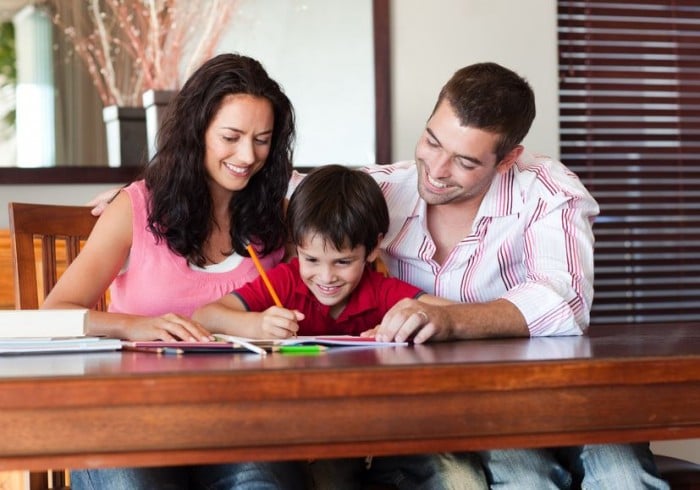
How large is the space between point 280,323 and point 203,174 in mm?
556

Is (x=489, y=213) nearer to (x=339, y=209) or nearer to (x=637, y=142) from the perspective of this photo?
(x=339, y=209)

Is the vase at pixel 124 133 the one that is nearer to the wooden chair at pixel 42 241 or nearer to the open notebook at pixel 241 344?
the wooden chair at pixel 42 241

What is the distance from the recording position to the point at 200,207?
2010mm

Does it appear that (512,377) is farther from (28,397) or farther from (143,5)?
(143,5)

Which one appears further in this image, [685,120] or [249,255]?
[685,120]

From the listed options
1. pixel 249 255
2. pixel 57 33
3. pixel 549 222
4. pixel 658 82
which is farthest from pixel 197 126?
pixel 658 82

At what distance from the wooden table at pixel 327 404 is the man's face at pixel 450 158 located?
0.68m

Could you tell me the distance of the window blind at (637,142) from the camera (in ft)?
10.3

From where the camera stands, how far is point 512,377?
1.17 metres

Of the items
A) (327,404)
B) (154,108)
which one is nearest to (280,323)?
(327,404)

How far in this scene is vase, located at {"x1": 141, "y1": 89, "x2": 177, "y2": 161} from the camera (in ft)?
8.70

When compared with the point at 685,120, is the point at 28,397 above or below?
below

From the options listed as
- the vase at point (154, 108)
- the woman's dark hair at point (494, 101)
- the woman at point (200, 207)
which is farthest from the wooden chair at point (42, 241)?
the woman's dark hair at point (494, 101)

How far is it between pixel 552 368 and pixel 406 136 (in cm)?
171
